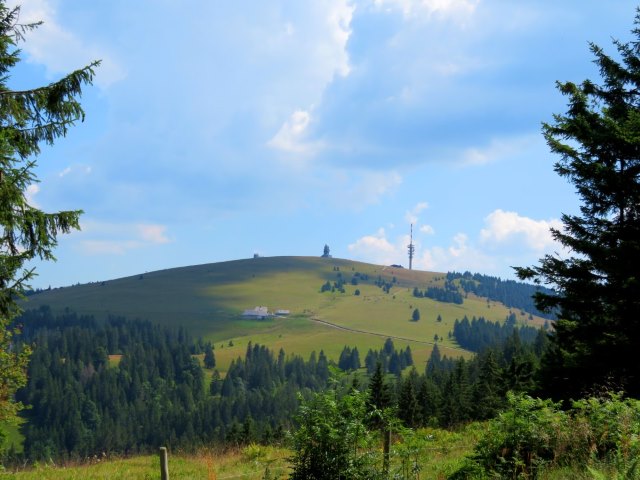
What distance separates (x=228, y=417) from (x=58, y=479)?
164616mm

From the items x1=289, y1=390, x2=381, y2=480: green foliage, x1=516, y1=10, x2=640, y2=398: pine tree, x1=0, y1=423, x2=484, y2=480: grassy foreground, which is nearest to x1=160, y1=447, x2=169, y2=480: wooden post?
x1=0, y1=423, x2=484, y2=480: grassy foreground

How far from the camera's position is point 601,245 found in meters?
18.0

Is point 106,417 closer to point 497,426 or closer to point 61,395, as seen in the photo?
point 61,395

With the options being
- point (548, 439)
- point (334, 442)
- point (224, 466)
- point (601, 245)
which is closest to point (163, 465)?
point (334, 442)

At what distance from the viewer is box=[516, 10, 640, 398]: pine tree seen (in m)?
16.5

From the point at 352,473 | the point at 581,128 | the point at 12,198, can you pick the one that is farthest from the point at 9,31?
the point at 581,128

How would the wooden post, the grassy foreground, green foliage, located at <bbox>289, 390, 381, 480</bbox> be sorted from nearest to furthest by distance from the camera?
green foliage, located at <bbox>289, 390, 381, 480</bbox> < the wooden post < the grassy foreground

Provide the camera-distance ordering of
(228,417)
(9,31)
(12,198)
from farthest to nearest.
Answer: (228,417)
(9,31)
(12,198)

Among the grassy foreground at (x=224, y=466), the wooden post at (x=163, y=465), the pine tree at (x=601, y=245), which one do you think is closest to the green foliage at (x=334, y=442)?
the grassy foreground at (x=224, y=466)

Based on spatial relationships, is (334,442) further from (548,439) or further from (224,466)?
(224,466)

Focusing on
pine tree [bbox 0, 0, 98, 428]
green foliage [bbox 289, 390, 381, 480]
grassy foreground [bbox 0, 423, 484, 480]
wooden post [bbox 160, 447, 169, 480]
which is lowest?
grassy foreground [bbox 0, 423, 484, 480]

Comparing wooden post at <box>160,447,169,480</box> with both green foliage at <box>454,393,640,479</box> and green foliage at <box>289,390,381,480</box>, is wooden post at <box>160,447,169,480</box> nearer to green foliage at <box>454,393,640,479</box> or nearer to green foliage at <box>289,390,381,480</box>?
green foliage at <box>289,390,381,480</box>

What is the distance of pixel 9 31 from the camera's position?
1341 cm

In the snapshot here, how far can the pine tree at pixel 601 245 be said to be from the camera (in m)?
16.5
